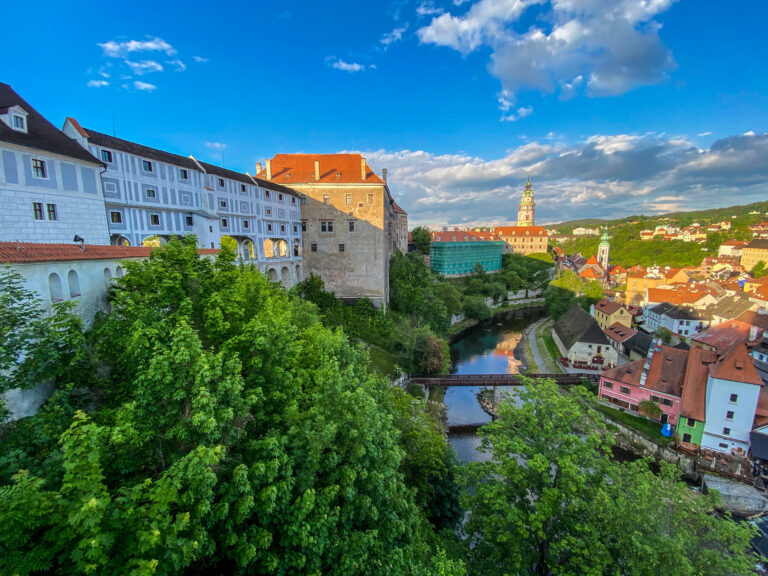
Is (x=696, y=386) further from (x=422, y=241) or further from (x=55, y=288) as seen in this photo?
(x=422, y=241)

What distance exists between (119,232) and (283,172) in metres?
16.9

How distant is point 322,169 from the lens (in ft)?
104

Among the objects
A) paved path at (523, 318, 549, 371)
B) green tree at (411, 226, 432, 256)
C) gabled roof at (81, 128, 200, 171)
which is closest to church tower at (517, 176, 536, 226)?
green tree at (411, 226, 432, 256)

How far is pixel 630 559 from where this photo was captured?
739 cm

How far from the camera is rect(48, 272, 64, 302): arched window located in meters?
8.28

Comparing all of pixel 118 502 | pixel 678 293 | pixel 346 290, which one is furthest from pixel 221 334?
pixel 678 293

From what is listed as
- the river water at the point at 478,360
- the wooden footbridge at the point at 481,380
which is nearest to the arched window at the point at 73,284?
the river water at the point at 478,360

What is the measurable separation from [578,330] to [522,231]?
2737 inches

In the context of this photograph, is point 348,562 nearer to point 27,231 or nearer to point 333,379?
point 333,379

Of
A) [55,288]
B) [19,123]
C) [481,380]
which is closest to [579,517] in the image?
[55,288]

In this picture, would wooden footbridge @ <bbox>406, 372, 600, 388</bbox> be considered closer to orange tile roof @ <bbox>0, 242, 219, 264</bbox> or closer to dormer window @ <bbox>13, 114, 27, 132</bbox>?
orange tile roof @ <bbox>0, 242, 219, 264</bbox>

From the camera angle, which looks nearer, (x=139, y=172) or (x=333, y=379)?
(x=333, y=379)

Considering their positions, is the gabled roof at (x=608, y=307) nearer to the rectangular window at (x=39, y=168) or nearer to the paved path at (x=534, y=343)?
the paved path at (x=534, y=343)

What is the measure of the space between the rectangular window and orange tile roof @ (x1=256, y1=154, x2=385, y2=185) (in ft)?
62.2
